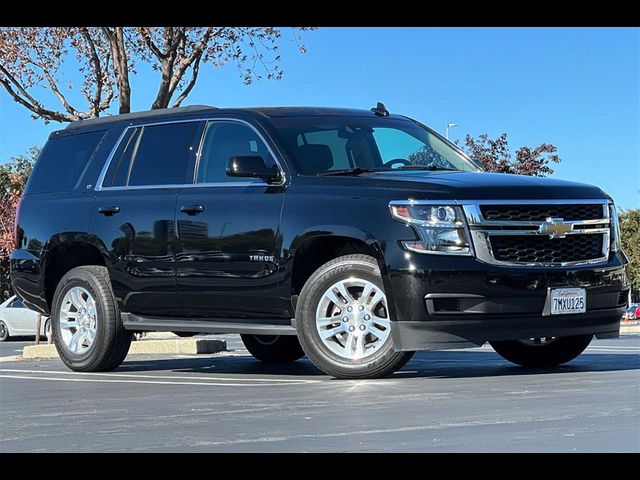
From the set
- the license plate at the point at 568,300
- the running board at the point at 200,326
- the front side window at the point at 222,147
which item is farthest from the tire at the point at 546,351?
the front side window at the point at 222,147

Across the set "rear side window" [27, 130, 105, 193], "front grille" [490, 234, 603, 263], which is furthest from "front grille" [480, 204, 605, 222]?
"rear side window" [27, 130, 105, 193]

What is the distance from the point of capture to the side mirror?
9.68m

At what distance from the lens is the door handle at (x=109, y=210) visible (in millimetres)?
10805

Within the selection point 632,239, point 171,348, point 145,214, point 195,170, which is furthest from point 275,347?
point 632,239

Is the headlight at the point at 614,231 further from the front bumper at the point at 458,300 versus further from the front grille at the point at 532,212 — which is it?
the front bumper at the point at 458,300

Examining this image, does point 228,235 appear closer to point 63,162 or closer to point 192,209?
point 192,209

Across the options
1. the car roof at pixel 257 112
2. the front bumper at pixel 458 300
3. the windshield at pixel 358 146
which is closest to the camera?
the front bumper at pixel 458 300

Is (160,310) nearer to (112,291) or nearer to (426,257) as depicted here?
(112,291)

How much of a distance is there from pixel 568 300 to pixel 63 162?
5099mm

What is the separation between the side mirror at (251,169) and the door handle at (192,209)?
0.48 m

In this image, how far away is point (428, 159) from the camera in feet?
34.1

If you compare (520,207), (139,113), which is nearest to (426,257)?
(520,207)

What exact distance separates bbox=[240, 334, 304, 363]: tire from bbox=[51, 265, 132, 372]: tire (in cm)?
154
